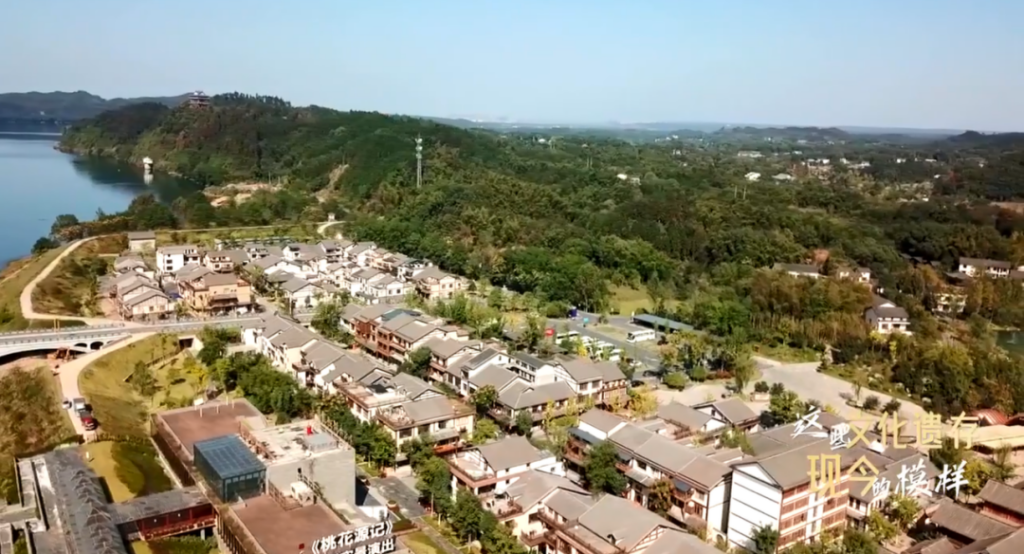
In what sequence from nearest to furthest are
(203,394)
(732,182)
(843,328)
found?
1. (203,394)
2. (843,328)
3. (732,182)

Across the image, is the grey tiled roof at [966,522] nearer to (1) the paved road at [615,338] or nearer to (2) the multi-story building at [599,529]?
(2) the multi-story building at [599,529]

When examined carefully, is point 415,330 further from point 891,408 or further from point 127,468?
point 891,408

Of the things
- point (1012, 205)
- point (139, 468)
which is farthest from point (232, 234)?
point (1012, 205)

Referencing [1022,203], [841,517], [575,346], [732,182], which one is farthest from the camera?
[732,182]

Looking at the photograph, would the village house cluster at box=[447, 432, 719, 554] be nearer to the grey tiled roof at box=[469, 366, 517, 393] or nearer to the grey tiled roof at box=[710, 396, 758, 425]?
the grey tiled roof at box=[469, 366, 517, 393]

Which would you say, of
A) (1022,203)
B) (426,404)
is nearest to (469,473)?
(426,404)

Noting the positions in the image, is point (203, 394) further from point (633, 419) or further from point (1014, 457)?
point (1014, 457)
